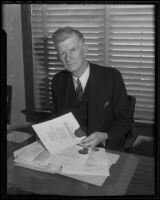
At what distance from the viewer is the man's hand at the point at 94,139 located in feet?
2.89

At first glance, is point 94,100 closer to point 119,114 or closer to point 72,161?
point 119,114

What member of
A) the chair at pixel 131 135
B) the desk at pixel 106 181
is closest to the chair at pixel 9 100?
the desk at pixel 106 181

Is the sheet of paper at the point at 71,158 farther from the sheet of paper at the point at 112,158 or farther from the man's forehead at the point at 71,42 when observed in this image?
the man's forehead at the point at 71,42

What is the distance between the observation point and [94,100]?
0.88m

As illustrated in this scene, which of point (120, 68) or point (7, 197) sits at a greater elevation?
point (120, 68)

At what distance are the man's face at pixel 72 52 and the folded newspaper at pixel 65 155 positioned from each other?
0.15 meters

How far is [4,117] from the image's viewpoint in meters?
0.86

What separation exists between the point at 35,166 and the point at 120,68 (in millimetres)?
379

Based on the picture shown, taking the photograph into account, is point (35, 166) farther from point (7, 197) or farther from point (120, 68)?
point (120, 68)

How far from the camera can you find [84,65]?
859 millimetres

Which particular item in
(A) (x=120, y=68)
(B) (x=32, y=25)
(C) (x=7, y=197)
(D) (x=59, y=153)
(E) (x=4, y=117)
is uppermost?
(B) (x=32, y=25)

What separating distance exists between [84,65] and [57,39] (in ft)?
0.34

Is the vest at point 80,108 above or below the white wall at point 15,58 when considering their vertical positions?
below

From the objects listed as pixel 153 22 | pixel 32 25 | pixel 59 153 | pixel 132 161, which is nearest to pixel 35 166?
pixel 59 153
